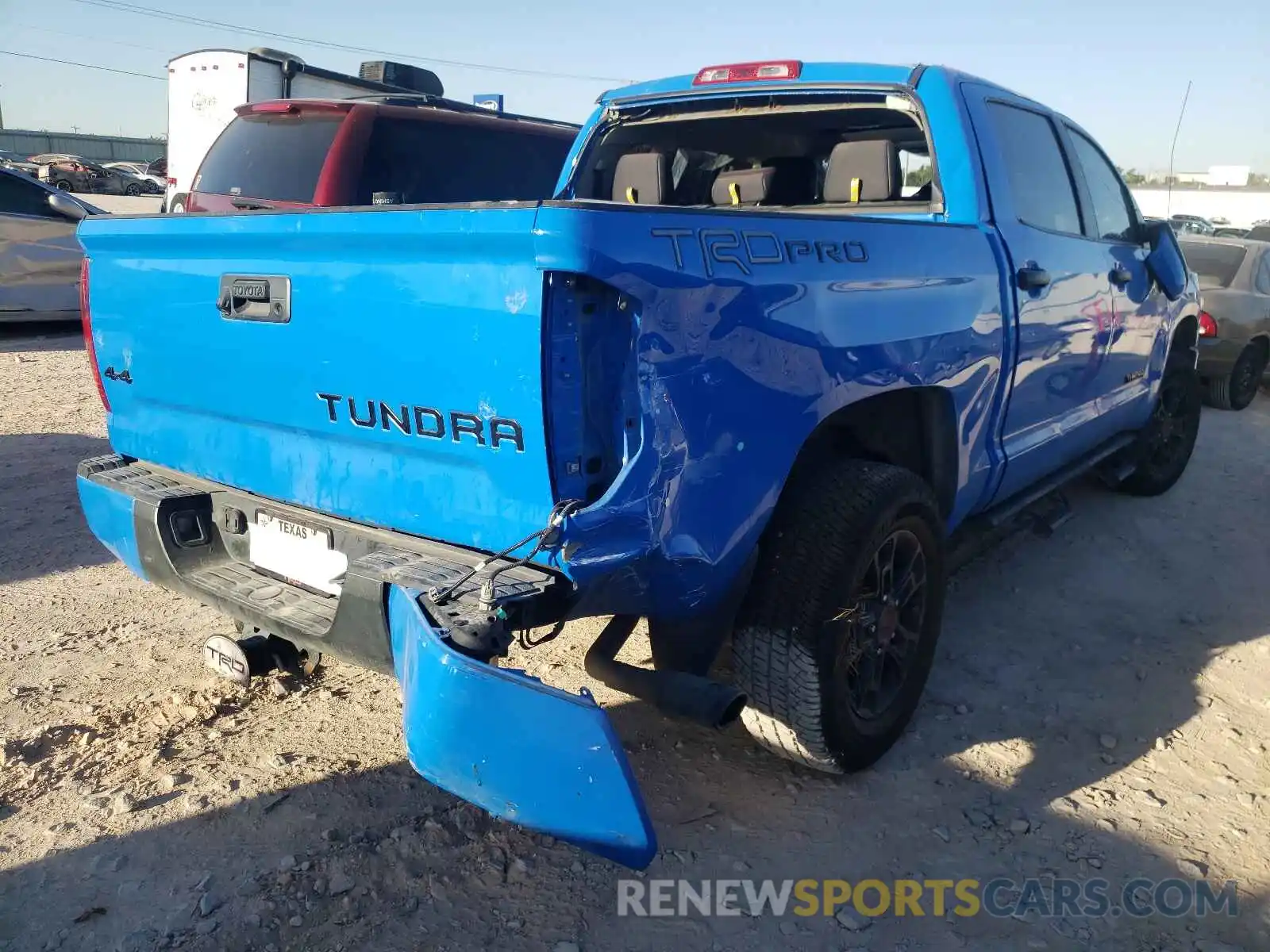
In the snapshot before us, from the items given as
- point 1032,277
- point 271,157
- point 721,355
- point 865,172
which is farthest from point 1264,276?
point 721,355

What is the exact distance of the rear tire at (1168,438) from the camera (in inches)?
216

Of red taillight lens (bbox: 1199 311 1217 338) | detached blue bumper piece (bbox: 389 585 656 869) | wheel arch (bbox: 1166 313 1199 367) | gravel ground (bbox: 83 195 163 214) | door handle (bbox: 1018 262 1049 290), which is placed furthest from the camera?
gravel ground (bbox: 83 195 163 214)

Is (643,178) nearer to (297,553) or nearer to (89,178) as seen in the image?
(297,553)

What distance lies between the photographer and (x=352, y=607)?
7.23ft

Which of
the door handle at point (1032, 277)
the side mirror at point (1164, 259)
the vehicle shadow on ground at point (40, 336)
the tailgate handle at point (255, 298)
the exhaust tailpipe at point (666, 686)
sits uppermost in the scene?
the side mirror at point (1164, 259)

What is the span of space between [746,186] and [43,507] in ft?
12.5

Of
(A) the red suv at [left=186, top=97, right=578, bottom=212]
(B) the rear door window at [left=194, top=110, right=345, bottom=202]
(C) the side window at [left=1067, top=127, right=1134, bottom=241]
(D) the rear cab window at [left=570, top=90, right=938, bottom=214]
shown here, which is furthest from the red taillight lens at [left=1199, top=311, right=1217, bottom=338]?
(B) the rear door window at [left=194, top=110, right=345, bottom=202]

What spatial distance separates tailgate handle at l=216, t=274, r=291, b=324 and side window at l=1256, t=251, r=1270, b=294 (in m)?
8.67

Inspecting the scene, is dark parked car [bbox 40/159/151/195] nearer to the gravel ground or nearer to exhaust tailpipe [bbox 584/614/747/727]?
the gravel ground

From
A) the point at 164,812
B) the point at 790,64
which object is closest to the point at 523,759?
the point at 164,812

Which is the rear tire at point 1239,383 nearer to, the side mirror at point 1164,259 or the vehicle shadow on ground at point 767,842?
the side mirror at point 1164,259

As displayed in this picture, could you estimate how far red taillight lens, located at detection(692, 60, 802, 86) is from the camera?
360cm

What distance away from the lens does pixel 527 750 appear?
1.80m

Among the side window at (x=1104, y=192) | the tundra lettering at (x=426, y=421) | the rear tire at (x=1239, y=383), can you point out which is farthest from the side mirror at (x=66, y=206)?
the rear tire at (x=1239, y=383)
